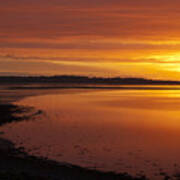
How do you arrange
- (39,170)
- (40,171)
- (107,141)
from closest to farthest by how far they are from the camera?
(40,171) → (39,170) → (107,141)

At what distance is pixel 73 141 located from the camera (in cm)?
1546

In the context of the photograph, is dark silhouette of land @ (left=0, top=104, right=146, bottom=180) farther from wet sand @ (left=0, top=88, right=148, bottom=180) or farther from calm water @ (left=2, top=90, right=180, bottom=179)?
calm water @ (left=2, top=90, right=180, bottom=179)

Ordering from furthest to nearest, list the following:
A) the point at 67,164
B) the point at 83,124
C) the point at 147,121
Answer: the point at 147,121, the point at 83,124, the point at 67,164

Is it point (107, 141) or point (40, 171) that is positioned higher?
point (107, 141)

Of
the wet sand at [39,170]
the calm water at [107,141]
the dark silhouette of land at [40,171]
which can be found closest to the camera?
the dark silhouette of land at [40,171]

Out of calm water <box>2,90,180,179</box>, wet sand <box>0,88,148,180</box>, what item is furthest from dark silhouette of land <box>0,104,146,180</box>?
calm water <box>2,90,180,179</box>

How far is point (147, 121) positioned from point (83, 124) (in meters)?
4.31

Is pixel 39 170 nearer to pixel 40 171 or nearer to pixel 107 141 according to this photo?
pixel 40 171

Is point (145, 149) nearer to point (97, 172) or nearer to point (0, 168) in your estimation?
point (97, 172)

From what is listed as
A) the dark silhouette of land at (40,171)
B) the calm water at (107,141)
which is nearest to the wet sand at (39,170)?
the dark silhouette of land at (40,171)

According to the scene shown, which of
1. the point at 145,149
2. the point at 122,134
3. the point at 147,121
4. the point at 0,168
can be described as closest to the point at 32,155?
the point at 0,168

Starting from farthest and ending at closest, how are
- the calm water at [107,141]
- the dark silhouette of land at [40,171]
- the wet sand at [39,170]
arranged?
the calm water at [107,141] < the wet sand at [39,170] < the dark silhouette of land at [40,171]

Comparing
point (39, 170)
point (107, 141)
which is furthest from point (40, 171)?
point (107, 141)

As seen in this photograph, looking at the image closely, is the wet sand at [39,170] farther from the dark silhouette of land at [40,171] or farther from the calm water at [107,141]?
the calm water at [107,141]
